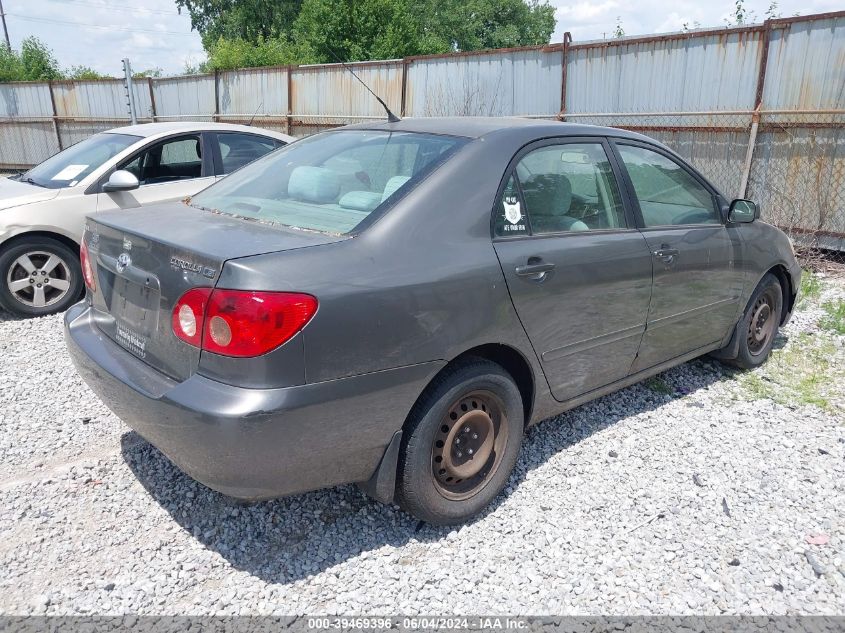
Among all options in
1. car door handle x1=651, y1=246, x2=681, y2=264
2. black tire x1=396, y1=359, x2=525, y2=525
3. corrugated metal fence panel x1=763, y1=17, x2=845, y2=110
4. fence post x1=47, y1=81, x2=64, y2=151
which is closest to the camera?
black tire x1=396, y1=359, x2=525, y2=525

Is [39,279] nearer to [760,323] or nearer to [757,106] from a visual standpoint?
[760,323]

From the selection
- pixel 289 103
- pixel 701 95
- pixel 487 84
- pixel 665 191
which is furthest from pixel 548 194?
pixel 289 103

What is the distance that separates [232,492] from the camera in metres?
2.39

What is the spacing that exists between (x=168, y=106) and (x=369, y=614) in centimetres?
1688

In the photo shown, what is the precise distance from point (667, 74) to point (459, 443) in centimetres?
754

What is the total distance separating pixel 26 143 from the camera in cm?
1912

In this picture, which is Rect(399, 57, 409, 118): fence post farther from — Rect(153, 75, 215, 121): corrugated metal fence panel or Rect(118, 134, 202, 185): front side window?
Rect(118, 134, 202, 185): front side window

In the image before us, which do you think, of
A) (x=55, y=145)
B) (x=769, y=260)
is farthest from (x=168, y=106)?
(x=769, y=260)

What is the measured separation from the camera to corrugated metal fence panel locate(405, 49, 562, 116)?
10016 mm

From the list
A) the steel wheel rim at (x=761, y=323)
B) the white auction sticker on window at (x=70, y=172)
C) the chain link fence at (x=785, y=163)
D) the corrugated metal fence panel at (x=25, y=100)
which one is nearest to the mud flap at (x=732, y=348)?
the steel wheel rim at (x=761, y=323)

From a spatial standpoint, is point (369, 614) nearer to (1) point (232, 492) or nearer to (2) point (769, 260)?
(1) point (232, 492)

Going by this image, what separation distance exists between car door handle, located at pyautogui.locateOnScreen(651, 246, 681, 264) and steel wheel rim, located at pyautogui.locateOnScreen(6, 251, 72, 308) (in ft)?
16.2

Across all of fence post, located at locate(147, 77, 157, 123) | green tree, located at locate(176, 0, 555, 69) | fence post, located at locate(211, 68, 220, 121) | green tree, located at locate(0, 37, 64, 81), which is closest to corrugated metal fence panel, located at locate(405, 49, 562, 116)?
fence post, located at locate(211, 68, 220, 121)

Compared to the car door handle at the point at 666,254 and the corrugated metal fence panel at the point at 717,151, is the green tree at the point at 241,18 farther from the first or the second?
the car door handle at the point at 666,254
